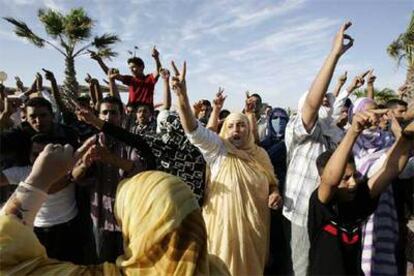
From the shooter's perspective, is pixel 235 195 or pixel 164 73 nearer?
pixel 235 195

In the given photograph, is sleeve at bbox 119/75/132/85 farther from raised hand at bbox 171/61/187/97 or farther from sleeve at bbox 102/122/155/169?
sleeve at bbox 102/122/155/169

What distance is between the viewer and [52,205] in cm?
277

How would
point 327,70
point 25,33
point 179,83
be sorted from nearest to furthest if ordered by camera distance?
point 327,70 → point 179,83 → point 25,33

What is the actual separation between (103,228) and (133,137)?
0.77 meters

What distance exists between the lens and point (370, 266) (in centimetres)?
275

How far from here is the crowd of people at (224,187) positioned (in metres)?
1.33

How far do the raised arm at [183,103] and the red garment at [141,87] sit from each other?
2404 millimetres

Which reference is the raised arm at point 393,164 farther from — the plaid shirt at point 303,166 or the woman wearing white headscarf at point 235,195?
the woman wearing white headscarf at point 235,195

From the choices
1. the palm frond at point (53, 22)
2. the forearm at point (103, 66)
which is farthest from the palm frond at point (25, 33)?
the forearm at point (103, 66)

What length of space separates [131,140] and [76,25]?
1318cm

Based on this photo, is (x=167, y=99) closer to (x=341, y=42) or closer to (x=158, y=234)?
(x=341, y=42)

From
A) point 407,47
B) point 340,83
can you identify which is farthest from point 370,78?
point 407,47

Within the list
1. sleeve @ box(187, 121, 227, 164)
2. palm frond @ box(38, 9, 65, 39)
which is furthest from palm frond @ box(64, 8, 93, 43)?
sleeve @ box(187, 121, 227, 164)

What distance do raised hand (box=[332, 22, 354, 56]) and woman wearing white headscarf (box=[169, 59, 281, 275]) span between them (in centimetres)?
113
